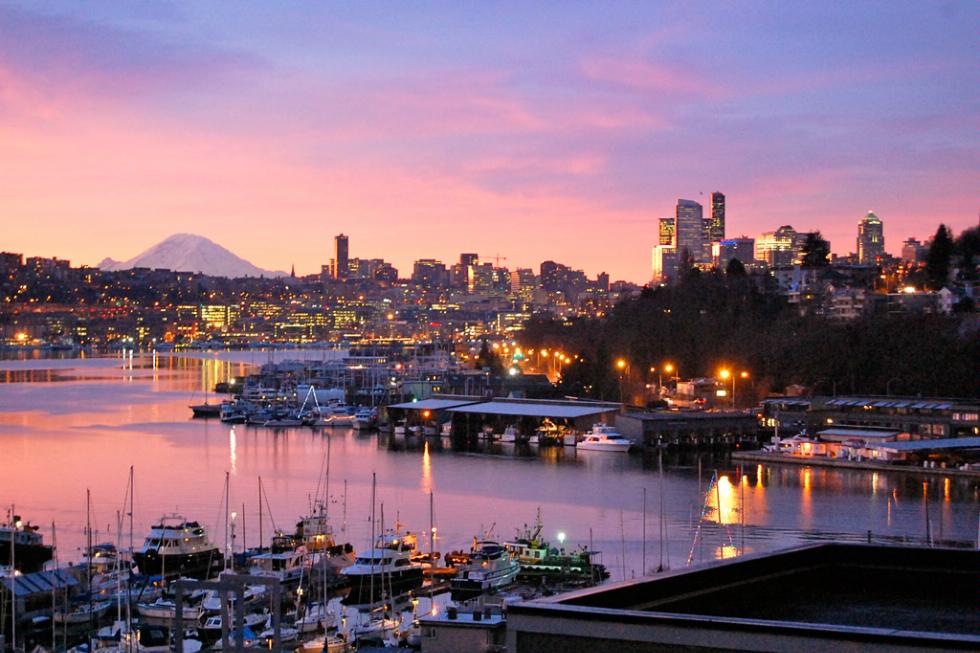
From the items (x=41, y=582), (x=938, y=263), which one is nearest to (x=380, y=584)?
(x=41, y=582)

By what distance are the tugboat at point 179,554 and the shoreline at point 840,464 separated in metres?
8.51

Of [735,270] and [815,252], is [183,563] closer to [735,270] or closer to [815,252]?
[735,270]

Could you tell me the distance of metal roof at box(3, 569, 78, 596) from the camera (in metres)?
7.48

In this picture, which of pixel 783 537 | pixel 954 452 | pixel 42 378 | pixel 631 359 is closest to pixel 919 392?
pixel 954 452

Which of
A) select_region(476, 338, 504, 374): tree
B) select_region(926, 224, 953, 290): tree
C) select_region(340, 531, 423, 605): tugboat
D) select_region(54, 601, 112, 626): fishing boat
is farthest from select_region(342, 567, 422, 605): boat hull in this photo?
select_region(926, 224, 953, 290): tree

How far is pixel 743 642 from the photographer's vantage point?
2.18 metres

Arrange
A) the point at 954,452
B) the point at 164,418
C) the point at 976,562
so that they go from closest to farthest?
the point at 976,562 → the point at 954,452 → the point at 164,418

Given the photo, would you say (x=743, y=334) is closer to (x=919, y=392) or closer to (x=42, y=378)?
(x=919, y=392)

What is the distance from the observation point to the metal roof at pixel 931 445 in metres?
15.3

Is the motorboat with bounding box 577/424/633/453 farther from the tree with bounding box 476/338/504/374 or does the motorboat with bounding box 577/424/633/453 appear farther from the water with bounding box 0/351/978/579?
the tree with bounding box 476/338/504/374

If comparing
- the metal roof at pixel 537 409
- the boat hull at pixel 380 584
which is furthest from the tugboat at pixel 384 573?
the metal roof at pixel 537 409

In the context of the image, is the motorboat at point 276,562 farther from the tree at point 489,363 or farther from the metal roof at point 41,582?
the tree at point 489,363

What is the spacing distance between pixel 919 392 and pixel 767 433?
2.85 meters

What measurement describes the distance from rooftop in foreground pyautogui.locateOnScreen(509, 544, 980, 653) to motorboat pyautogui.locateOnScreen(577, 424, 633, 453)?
14.6m
